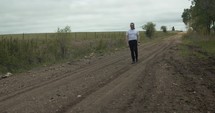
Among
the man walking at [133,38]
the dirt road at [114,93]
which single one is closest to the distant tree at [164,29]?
the man walking at [133,38]

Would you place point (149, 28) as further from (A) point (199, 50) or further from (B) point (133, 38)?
(B) point (133, 38)

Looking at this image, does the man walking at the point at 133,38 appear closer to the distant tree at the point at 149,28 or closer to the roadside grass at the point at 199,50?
the roadside grass at the point at 199,50

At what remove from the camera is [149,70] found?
46.9ft

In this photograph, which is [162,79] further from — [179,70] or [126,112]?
[126,112]

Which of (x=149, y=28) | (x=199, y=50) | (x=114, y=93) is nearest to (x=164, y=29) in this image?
(x=149, y=28)

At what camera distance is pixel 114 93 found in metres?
9.88

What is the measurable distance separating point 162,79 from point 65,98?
3.65 metres

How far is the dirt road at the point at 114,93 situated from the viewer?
829 centimetres

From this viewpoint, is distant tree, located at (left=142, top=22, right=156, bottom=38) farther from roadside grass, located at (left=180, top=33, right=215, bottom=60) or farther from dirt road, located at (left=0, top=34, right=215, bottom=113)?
dirt road, located at (left=0, top=34, right=215, bottom=113)

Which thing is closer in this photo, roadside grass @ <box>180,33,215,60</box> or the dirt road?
the dirt road

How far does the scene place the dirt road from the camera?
27.2 feet

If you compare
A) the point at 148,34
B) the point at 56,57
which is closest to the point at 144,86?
the point at 56,57

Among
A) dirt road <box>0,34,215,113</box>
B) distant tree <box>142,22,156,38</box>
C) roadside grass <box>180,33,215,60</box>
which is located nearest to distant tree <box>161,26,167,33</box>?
distant tree <box>142,22,156,38</box>

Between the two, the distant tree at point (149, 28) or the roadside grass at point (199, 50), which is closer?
the roadside grass at point (199, 50)
